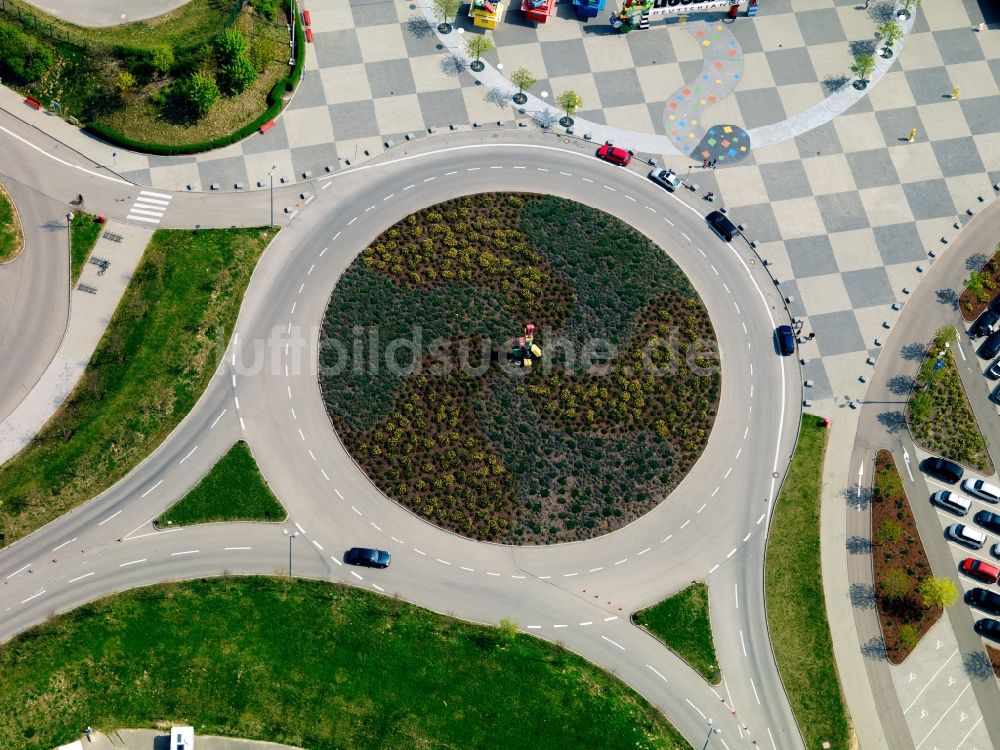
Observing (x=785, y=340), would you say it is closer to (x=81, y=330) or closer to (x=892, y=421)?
(x=892, y=421)

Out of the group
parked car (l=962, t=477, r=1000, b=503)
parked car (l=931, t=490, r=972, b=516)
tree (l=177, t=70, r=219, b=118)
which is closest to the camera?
parked car (l=931, t=490, r=972, b=516)

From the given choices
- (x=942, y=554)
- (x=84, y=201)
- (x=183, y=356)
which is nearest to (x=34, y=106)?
(x=84, y=201)

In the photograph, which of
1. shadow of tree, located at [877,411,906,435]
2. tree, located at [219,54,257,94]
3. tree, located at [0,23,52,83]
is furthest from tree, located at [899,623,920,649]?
tree, located at [0,23,52,83]

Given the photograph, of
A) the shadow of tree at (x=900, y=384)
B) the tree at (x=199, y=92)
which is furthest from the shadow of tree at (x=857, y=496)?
the tree at (x=199, y=92)

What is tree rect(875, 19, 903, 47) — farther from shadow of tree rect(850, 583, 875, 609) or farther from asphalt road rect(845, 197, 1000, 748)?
shadow of tree rect(850, 583, 875, 609)

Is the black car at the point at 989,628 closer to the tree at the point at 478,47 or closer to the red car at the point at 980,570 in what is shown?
the red car at the point at 980,570

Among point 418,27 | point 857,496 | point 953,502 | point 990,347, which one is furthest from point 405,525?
point 990,347
